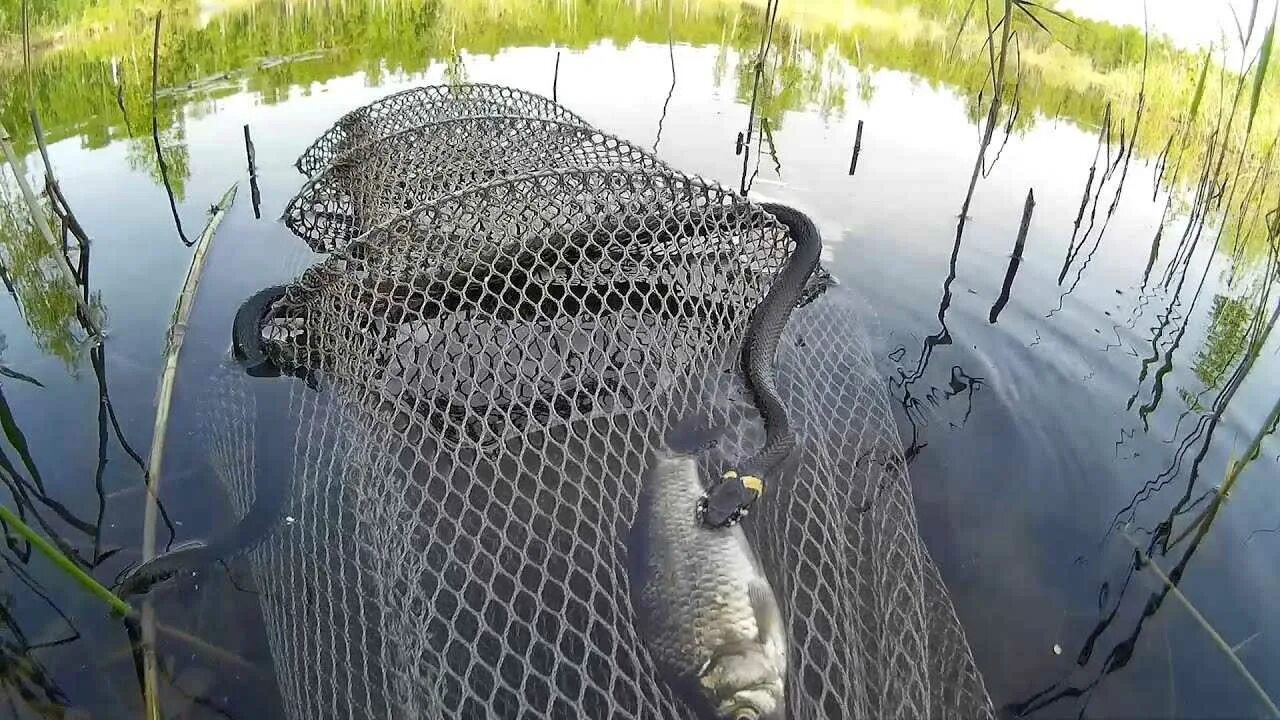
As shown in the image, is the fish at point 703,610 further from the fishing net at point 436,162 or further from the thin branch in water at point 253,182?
the thin branch in water at point 253,182

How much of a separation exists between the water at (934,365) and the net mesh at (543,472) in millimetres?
345

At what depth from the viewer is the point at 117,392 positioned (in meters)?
3.90

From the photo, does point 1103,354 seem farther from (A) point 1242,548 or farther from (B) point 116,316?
(B) point 116,316

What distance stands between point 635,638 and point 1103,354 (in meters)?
3.87

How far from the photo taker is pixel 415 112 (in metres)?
5.20

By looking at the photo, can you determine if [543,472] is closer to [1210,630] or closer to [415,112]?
[1210,630]

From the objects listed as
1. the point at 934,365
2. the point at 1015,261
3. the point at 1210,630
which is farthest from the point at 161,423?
the point at 1015,261

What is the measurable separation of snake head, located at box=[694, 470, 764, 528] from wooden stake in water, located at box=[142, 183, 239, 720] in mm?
1876

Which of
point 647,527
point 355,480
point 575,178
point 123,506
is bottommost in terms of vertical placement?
point 123,506

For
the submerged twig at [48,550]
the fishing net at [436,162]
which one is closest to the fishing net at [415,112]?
the fishing net at [436,162]

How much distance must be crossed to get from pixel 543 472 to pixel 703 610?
4.14 feet

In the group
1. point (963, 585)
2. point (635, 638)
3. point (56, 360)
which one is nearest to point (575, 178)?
point (635, 638)

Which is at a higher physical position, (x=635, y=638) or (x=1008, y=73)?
(x=1008, y=73)

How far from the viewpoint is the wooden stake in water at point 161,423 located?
2447mm
